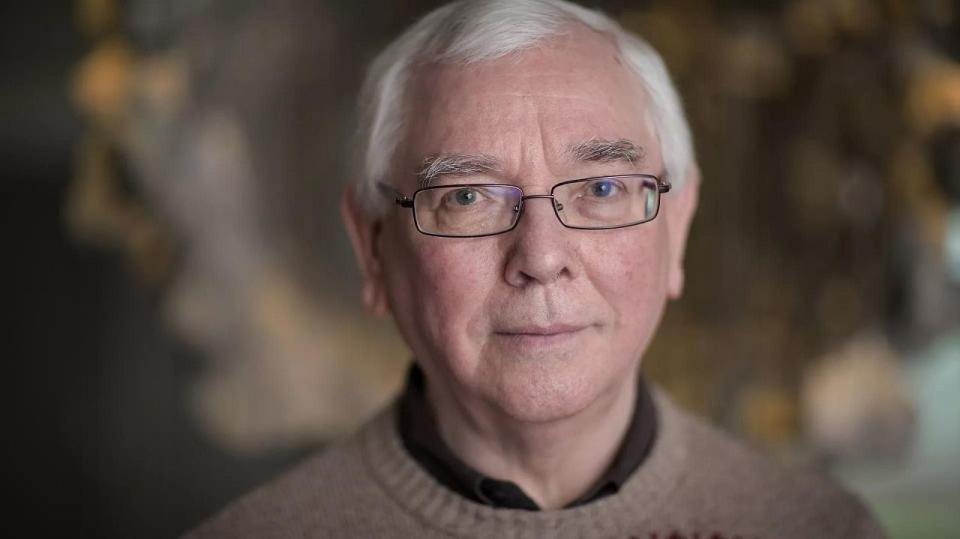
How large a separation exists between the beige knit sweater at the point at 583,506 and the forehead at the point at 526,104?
1.56 feet

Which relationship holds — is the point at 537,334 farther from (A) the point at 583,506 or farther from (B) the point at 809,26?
(B) the point at 809,26

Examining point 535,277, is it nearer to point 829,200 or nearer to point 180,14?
point 829,200

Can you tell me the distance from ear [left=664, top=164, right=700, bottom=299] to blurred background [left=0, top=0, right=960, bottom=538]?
1.32 metres

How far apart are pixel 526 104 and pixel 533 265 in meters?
0.22

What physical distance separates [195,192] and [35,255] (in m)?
0.46

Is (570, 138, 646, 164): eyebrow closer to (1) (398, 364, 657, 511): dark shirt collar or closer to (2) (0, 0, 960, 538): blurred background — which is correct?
(1) (398, 364, 657, 511): dark shirt collar

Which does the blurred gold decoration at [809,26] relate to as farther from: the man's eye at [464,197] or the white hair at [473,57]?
the man's eye at [464,197]

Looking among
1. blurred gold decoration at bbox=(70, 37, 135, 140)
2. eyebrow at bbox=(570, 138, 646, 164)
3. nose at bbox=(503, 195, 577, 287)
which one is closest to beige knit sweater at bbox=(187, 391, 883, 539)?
nose at bbox=(503, 195, 577, 287)

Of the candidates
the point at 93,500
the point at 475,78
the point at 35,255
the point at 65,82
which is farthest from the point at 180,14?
the point at 475,78

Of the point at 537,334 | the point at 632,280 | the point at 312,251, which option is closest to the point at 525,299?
the point at 537,334

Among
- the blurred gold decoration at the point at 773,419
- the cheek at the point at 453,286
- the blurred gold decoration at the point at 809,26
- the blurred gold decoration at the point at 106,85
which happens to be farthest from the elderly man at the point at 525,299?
the blurred gold decoration at the point at 106,85

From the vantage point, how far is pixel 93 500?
2877mm

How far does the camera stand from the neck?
56.7 inches

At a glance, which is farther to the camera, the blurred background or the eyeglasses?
the blurred background
